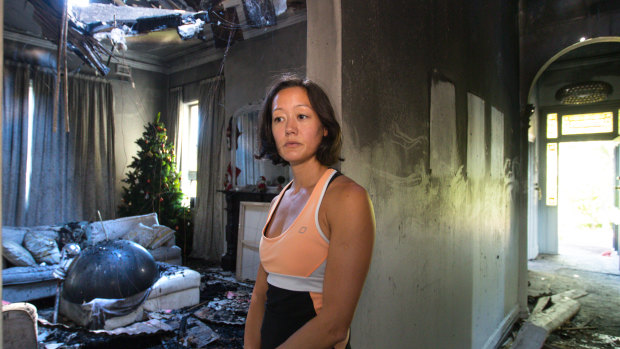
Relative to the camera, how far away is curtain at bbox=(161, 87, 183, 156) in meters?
8.34

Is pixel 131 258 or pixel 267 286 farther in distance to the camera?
pixel 131 258

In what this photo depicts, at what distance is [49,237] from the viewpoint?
535cm

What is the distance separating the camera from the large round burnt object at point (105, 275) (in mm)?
3682

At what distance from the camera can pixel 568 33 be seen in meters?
4.15

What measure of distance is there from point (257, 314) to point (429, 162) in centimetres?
149

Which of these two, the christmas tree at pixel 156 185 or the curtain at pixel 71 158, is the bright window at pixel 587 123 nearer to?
the christmas tree at pixel 156 185

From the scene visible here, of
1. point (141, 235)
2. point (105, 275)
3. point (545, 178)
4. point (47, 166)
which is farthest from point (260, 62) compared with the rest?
point (545, 178)

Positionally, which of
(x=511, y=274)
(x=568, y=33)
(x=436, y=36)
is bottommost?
(x=511, y=274)

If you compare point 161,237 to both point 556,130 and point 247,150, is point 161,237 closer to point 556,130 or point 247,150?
point 247,150

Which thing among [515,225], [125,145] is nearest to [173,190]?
[125,145]

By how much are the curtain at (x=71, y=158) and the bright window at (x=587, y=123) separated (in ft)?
33.2

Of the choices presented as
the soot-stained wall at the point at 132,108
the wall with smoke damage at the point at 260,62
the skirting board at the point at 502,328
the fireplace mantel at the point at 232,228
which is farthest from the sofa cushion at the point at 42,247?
the skirting board at the point at 502,328

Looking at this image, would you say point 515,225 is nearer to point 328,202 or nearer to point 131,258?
point 328,202

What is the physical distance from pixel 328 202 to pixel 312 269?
0.72 ft
